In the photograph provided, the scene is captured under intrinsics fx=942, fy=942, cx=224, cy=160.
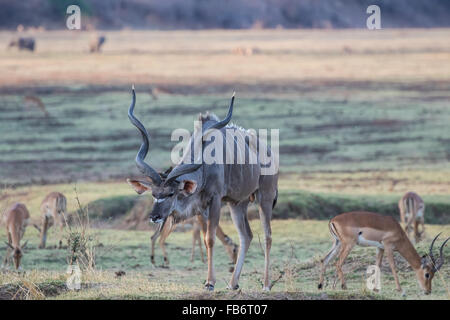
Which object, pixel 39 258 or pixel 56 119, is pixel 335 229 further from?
pixel 56 119

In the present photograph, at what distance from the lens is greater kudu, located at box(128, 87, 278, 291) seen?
29.6 feet

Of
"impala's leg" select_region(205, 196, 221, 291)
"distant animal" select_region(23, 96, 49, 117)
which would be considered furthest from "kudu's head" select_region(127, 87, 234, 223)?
"distant animal" select_region(23, 96, 49, 117)

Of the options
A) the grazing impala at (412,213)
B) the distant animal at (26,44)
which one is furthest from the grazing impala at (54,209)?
the distant animal at (26,44)

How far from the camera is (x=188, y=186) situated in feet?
29.7

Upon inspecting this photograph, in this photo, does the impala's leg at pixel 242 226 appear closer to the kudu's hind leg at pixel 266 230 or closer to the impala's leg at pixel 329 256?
the kudu's hind leg at pixel 266 230

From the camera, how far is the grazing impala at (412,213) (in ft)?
50.0

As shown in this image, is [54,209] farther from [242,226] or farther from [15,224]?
[242,226]

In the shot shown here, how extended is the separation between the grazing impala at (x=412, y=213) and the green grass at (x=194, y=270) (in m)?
0.23

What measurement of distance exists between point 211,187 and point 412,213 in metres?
6.58

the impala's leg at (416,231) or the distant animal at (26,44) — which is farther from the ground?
the distant animal at (26,44)

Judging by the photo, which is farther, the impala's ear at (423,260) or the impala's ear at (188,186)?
the impala's ear at (423,260)

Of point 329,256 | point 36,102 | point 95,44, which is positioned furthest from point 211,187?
point 95,44

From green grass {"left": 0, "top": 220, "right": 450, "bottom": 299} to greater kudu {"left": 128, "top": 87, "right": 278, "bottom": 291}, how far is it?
662 millimetres

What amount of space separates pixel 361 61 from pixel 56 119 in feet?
97.1
